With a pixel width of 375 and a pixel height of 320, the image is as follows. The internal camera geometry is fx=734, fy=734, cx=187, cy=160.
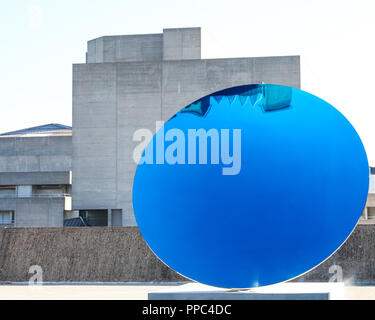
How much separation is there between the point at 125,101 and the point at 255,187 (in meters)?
44.7

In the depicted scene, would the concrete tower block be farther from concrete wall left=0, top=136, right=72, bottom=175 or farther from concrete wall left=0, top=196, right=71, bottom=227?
concrete wall left=0, top=136, right=72, bottom=175

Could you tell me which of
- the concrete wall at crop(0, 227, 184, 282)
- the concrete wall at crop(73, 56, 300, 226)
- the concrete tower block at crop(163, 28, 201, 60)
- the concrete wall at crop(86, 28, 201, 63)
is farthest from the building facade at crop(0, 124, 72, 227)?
the concrete wall at crop(0, 227, 184, 282)

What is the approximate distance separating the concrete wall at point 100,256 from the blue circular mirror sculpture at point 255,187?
→ 9890 mm

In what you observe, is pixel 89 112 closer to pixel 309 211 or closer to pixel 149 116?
pixel 149 116

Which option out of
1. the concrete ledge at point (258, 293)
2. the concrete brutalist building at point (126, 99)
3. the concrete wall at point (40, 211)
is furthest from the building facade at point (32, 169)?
the concrete ledge at point (258, 293)

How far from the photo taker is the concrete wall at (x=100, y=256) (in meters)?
22.5

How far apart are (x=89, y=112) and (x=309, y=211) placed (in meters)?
46.0

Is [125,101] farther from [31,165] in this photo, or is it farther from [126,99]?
[31,165]

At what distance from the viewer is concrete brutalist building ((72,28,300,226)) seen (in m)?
56.0

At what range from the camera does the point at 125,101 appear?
5700 cm

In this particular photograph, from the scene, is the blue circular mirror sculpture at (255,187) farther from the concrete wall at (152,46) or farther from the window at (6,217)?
the window at (6,217)

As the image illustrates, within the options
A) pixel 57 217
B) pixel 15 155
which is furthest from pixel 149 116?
pixel 15 155

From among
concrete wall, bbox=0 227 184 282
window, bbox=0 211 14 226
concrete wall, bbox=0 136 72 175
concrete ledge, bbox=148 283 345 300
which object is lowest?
window, bbox=0 211 14 226

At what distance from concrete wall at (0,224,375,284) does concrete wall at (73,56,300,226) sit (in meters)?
31.6
